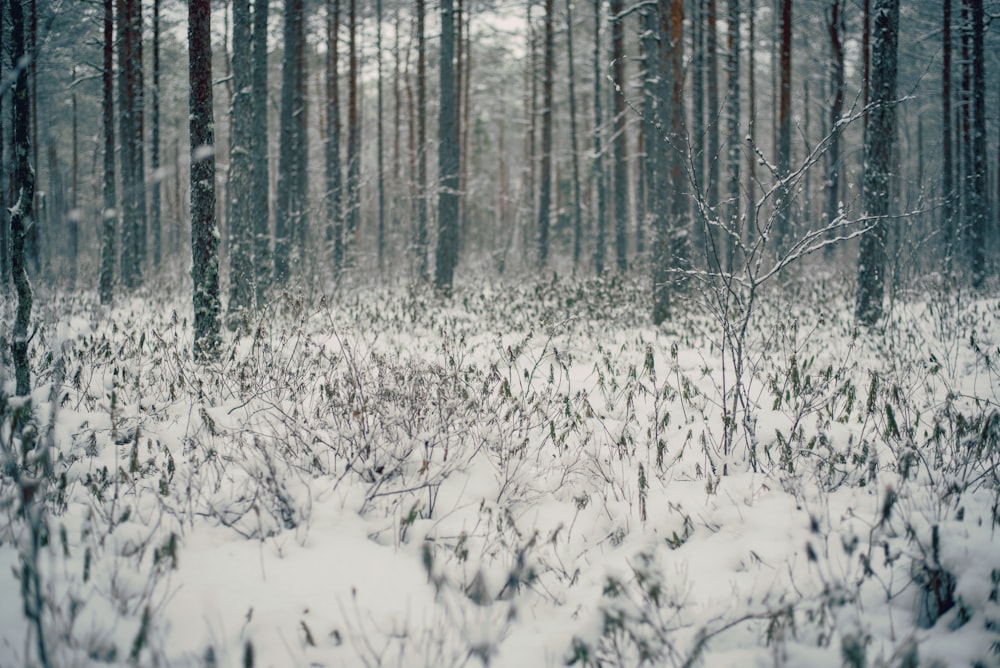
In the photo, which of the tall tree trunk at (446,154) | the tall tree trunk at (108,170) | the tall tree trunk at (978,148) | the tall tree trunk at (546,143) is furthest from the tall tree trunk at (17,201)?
the tall tree trunk at (978,148)

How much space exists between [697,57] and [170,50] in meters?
18.4

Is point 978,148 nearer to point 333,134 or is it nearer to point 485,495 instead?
point 485,495

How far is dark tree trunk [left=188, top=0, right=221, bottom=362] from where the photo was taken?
573cm

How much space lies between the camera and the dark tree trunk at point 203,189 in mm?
5727

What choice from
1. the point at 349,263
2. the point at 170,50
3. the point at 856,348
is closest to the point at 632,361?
the point at 856,348

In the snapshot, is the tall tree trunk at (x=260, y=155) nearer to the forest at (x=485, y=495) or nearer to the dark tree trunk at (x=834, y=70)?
the forest at (x=485, y=495)

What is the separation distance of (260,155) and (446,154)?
12.6ft

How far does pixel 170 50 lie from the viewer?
21.0m

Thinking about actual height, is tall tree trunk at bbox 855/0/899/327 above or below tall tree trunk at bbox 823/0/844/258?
below

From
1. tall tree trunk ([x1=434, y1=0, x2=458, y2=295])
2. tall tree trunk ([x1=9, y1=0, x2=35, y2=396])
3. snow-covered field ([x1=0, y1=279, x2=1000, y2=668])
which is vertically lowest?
snow-covered field ([x1=0, y1=279, x2=1000, y2=668])

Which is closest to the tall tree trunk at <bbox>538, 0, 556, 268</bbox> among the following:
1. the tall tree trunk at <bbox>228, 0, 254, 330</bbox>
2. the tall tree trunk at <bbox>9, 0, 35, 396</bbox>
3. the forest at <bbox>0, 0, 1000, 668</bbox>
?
the tall tree trunk at <bbox>228, 0, 254, 330</bbox>

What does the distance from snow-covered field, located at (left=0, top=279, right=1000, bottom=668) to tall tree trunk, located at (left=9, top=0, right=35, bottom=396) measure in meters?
0.39

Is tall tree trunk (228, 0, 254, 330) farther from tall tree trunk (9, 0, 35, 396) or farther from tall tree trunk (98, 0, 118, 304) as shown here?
tall tree trunk (98, 0, 118, 304)

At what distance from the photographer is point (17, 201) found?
4.02 meters
